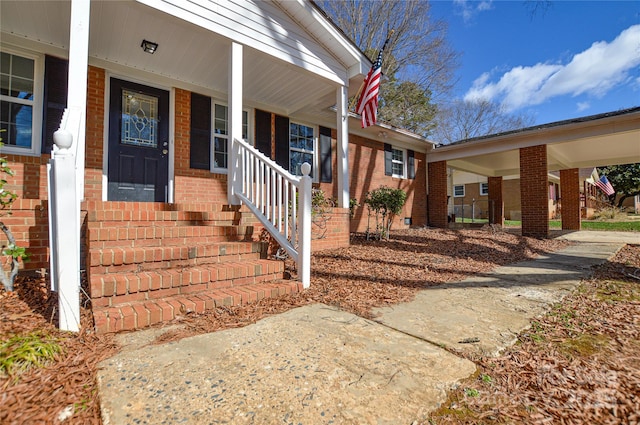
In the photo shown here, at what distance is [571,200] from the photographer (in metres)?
11.9

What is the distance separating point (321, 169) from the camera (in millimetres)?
7746

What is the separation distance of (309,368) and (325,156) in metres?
6.74

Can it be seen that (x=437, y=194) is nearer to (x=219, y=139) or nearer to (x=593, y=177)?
(x=219, y=139)

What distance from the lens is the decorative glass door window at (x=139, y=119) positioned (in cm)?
507

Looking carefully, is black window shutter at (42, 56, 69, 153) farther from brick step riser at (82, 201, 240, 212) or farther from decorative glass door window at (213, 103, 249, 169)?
decorative glass door window at (213, 103, 249, 169)

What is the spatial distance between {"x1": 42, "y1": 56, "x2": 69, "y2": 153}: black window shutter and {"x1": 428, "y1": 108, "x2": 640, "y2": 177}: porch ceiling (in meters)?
10.3

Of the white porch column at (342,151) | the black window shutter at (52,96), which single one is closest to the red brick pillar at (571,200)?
the white porch column at (342,151)

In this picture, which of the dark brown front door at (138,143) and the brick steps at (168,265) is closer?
the brick steps at (168,265)

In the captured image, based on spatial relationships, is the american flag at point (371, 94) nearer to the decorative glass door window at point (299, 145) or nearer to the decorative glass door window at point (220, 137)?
the decorative glass door window at point (299, 145)

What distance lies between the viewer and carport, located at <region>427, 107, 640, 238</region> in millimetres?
7582

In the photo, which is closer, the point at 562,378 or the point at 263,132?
the point at 562,378

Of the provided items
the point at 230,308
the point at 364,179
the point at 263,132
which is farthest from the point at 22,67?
the point at 364,179

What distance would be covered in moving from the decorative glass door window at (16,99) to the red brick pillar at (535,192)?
36.6 ft

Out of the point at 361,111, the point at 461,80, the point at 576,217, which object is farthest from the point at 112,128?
the point at 461,80
